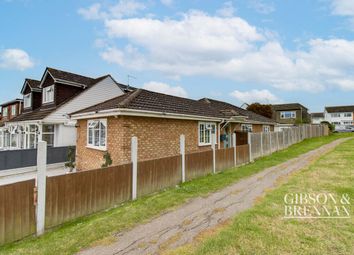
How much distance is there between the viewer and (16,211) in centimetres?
421

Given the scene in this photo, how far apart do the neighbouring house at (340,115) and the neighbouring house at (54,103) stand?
73.0m

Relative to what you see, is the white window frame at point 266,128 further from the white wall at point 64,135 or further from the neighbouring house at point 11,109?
the neighbouring house at point 11,109

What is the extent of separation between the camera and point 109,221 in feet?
16.6

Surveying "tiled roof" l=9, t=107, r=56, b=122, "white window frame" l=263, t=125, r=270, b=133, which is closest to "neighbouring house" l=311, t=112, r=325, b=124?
"white window frame" l=263, t=125, r=270, b=133

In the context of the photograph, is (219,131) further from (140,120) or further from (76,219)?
(76,219)

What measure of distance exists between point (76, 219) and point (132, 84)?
903 inches

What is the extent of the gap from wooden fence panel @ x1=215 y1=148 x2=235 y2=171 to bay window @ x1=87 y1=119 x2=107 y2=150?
18.0 ft

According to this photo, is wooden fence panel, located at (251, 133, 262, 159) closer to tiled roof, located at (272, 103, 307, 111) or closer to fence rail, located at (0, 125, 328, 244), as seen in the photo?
fence rail, located at (0, 125, 328, 244)

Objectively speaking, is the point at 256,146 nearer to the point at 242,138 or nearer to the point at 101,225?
the point at 242,138

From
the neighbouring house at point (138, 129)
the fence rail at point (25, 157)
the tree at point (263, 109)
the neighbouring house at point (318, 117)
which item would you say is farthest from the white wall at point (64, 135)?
the neighbouring house at point (318, 117)

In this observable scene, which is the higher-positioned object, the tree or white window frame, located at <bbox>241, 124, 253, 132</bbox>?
the tree

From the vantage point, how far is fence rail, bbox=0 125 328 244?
419 cm

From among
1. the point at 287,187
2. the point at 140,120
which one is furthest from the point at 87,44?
the point at 287,187

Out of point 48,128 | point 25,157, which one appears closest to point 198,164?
point 25,157
